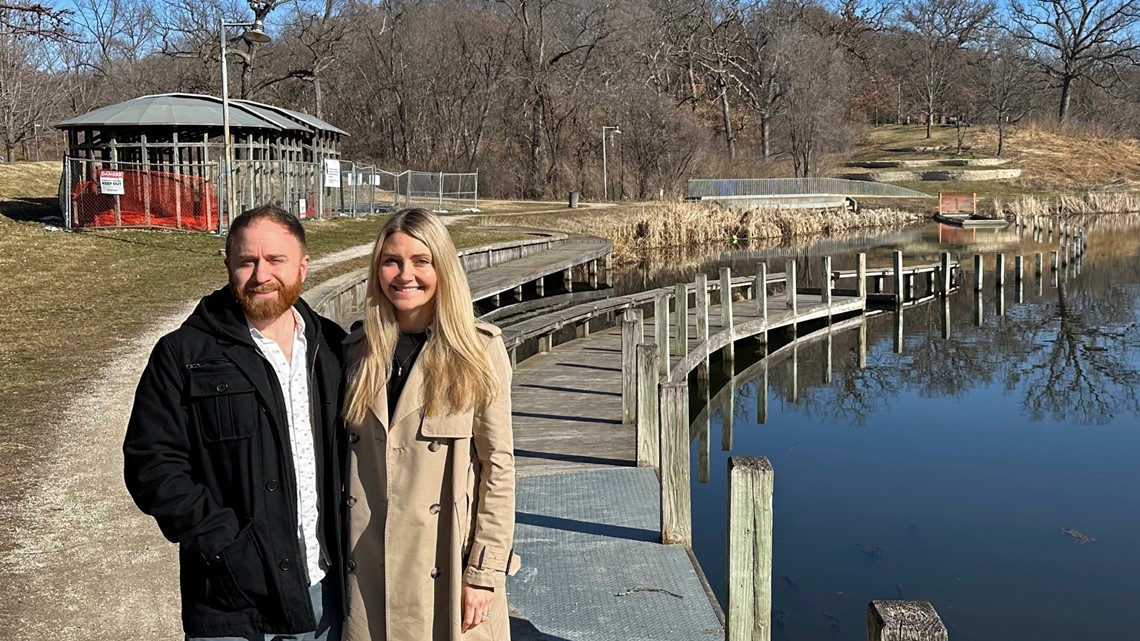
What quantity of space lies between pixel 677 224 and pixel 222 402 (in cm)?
3818

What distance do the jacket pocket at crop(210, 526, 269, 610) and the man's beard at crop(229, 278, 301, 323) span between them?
630 mm

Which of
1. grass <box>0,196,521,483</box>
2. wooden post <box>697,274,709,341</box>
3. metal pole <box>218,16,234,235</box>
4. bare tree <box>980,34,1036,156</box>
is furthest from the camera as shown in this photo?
bare tree <box>980,34,1036,156</box>

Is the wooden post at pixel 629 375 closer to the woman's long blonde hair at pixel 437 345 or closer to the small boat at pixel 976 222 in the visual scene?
the woman's long blonde hair at pixel 437 345

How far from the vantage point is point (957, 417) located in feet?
55.9

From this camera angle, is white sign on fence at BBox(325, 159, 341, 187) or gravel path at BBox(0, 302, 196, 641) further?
white sign on fence at BBox(325, 159, 341, 187)

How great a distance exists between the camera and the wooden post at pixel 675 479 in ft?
25.0

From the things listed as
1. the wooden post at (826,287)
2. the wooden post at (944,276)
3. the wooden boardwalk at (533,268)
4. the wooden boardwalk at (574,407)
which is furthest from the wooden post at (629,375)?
the wooden post at (944,276)

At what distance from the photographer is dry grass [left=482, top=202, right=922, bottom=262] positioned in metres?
39.0

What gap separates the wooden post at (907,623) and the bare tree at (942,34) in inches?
3422

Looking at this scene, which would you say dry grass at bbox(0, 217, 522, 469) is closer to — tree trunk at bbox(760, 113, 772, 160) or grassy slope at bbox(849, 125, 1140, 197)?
grassy slope at bbox(849, 125, 1140, 197)

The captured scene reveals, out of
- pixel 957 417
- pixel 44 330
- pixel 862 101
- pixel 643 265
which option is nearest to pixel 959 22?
pixel 862 101

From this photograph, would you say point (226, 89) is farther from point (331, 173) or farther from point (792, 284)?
point (792, 284)

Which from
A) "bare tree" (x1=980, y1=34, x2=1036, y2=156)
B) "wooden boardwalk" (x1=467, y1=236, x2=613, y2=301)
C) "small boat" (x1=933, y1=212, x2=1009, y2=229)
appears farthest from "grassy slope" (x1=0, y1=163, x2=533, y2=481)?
"bare tree" (x1=980, y1=34, x2=1036, y2=156)

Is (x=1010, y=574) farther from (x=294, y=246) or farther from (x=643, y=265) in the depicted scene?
(x=643, y=265)
